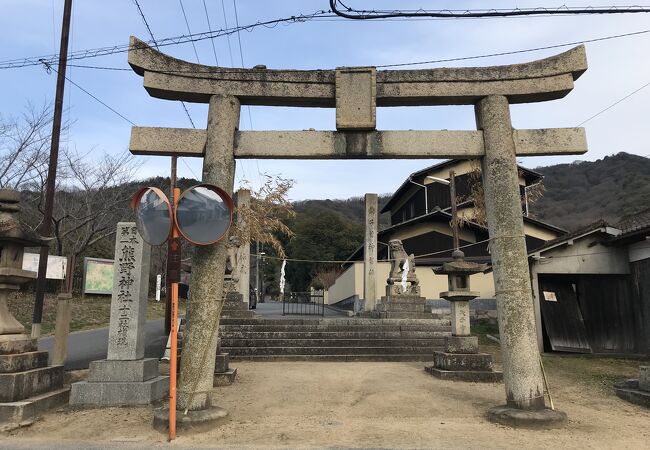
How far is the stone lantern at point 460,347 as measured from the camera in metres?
9.51

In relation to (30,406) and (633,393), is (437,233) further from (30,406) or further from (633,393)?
(30,406)

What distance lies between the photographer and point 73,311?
21.8 meters

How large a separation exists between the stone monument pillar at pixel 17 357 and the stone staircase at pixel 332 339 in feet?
18.6

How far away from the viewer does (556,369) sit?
1120 cm

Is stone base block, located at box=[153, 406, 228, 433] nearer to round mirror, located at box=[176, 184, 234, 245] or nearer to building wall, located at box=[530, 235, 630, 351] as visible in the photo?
round mirror, located at box=[176, 184, 234, 245]

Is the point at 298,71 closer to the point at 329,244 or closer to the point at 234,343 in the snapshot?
the point at 234,343

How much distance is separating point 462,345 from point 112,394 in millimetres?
7338

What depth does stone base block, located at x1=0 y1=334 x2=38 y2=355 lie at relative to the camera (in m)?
6.66

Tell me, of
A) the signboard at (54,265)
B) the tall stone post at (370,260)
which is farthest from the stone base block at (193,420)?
the signboard at (54,265)

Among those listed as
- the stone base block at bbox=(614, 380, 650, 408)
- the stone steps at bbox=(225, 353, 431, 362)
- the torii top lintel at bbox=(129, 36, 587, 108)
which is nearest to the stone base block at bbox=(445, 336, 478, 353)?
the stone steps at bbox=(225, 353, 431, 362)

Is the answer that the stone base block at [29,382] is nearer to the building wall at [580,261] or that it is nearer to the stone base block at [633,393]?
the stone base block at [633,393]

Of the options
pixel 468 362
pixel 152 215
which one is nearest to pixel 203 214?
pixel 152 215

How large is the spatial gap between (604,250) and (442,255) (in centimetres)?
940

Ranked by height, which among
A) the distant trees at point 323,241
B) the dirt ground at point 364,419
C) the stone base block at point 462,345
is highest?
the distant trees at point 323,241
